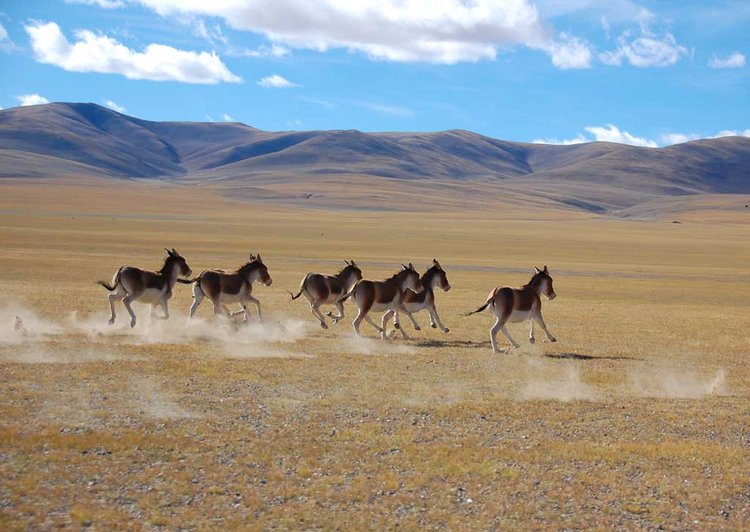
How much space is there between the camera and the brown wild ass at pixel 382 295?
2070cm

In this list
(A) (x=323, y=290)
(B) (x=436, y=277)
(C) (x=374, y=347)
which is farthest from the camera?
(B) (x=436, y=277)

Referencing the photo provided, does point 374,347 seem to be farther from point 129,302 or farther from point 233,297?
point 129,302

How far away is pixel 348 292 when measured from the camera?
21.9 m

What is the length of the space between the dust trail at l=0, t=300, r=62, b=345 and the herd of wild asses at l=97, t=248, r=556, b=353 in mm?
1592

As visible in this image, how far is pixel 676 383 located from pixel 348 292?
8.83 m

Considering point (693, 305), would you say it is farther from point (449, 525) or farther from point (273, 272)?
point (449, 525)

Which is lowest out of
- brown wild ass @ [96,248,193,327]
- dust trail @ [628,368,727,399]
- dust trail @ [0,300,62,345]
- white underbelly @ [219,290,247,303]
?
dust trail @ [628,368,727,399]

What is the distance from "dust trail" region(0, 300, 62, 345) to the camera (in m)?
17.8

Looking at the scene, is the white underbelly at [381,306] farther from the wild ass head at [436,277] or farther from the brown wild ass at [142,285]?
the brown wild ass at [142,285]

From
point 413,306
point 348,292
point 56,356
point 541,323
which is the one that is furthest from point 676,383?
point 56,356

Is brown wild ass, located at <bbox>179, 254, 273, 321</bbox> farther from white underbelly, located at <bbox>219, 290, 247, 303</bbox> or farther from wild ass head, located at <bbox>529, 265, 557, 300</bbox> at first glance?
wild ass head, located at <bbox>529, 265, 557, 300</bbox>

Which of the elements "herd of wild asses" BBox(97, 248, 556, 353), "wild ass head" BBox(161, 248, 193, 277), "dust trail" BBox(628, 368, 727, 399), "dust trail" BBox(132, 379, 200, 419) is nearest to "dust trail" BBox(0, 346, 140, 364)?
"dust trail" BBox(132, 379, 200, 419)

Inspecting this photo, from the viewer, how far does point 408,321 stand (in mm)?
25797

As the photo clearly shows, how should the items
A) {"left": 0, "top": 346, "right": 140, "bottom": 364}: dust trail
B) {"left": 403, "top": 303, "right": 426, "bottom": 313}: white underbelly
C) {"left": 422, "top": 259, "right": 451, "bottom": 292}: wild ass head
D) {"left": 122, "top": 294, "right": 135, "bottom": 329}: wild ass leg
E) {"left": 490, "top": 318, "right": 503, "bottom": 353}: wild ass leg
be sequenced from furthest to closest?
{"left": 422, "top": 259, "right": 451, "bottom": 292}: wild ass head, {"left": 403, "top": 303, "right": 426, "bottom": 313}: white underbelly, {"left": 122, "top": 294, "right": 135, "bottom": 329}: wild ass leg, {"left": 490, "top": 318, "right": 503, "bottom": 353}: wild ass leg, {"left": 0, "top": 346, "right": 140, "bottom": 364}: dust trail
